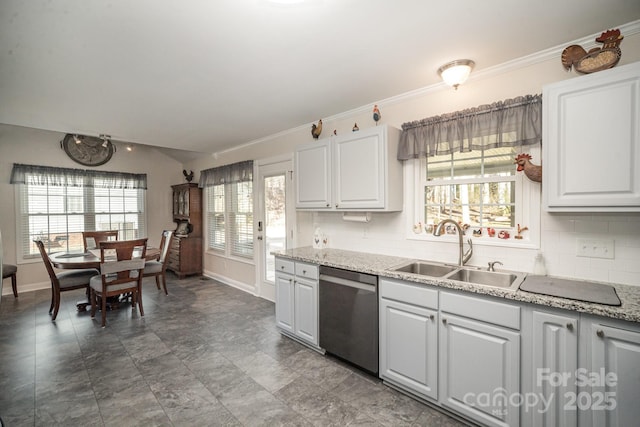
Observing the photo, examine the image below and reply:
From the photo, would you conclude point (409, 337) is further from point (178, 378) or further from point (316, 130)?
point (316, 130)

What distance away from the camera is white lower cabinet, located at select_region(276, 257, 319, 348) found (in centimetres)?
278

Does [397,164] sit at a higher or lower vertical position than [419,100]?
lower

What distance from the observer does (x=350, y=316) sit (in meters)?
2.46

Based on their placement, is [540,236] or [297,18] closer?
[297,18]

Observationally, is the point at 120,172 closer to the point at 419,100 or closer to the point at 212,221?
the point at 212,221

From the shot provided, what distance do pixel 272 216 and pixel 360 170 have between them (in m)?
1.93

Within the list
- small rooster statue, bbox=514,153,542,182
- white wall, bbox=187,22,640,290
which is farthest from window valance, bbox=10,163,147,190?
small rooster statue, bbox=514,153,542,182

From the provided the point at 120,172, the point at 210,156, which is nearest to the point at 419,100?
the point at 210,156

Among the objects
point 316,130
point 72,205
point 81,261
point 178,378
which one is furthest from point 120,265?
point 316,130

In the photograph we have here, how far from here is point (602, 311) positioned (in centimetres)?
142

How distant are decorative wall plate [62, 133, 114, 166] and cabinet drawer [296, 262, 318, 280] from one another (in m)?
4.50

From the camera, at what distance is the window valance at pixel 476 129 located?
2039 millimetres

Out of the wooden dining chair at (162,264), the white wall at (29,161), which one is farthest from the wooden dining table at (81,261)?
the white wall at (29,161)

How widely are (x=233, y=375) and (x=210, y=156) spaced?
14.1ft
